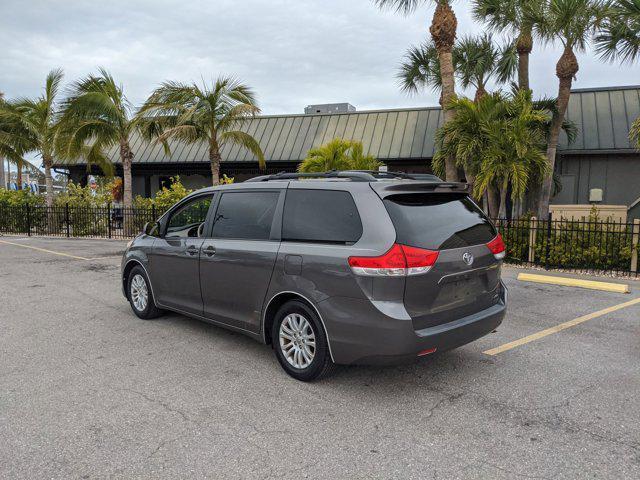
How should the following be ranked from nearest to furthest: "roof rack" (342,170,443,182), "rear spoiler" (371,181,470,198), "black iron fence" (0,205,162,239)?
"rear spoiler" (371,181,470,198) → "roof rack" (342,170,443,182) → "black iron fence" (0,205,162,239)

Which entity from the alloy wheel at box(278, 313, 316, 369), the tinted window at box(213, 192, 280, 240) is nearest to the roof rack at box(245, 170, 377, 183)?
the tinted window at box(213, 192, 280, 240)

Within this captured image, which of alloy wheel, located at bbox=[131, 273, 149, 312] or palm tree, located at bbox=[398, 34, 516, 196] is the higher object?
palm tree, located at bbox=[398, 34, 516, 196]

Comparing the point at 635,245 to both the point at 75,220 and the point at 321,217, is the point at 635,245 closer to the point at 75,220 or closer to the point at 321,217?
the point at 321,217

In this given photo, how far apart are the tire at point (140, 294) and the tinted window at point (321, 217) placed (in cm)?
250

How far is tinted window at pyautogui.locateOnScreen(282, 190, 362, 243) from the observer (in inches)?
153

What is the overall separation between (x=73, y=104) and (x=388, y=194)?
15527mm

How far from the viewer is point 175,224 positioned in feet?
19.0

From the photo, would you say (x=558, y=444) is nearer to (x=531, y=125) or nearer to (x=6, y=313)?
(x=6, y=313)

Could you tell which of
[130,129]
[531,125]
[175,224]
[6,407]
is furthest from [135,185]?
[6,407]

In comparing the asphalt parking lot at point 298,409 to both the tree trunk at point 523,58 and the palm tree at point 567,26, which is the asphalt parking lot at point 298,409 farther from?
the tree trunk at point 523,58

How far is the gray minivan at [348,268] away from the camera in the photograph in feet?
11.9

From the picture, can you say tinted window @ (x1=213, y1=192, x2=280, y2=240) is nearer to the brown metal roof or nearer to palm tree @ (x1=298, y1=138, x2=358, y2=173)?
palm tree @ (x1=298, y1=138, x2=358, y2=173)

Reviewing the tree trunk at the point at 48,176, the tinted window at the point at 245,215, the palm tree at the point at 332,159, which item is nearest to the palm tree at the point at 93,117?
the tree trunk at the point at 48,176

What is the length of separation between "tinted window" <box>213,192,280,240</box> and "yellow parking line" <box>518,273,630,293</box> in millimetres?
6403
